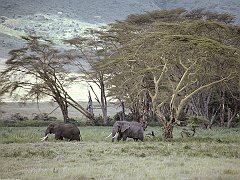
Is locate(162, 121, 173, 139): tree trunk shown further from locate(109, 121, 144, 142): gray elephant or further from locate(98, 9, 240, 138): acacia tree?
locate(109, 121, 144, 142): gray elephant

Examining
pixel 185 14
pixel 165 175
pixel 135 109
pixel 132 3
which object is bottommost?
pixel 165 175

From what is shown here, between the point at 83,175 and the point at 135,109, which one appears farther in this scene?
the point at 135,109

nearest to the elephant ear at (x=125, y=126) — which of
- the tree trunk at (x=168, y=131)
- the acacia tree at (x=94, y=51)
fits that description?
the tree trunk at (x=168, y=131)

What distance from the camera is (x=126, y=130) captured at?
60.1 feet

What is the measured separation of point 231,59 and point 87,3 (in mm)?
22591

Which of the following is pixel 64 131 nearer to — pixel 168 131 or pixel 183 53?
pixel 168 131

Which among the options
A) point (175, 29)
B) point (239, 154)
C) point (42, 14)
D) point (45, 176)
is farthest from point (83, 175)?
point (42, 14)

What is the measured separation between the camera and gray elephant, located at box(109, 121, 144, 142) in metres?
18.2

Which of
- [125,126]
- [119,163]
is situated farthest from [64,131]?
[119,163]

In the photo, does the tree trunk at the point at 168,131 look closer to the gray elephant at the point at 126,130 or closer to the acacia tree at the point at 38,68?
the gray elephant at the point at 126,130

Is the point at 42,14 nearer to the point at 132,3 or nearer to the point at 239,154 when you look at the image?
the point at 132,3

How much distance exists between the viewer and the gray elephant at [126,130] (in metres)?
18.2

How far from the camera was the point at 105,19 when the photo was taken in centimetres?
4178

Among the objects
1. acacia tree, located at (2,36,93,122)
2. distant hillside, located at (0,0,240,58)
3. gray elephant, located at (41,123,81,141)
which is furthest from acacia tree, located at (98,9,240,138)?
distant hillside, located at (0,0,240,58)
